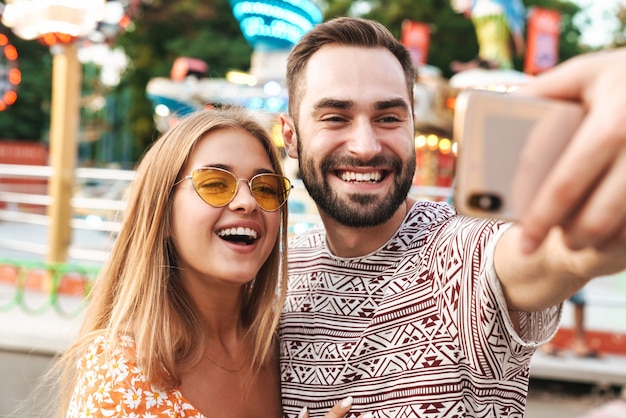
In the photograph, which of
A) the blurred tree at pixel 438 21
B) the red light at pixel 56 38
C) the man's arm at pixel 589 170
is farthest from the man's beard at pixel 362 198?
the blurred tree at pixel 438 21

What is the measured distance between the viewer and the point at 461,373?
4.73ft

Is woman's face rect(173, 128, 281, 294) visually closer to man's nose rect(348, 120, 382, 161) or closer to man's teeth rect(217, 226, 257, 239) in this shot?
man's teeth rect(217, 226, 257, 239)

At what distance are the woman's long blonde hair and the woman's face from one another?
0.04m

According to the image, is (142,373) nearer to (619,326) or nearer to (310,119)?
(310,119)

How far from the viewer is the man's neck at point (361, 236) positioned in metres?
1.76

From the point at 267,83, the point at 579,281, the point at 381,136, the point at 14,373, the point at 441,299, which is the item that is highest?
the point at 267,83

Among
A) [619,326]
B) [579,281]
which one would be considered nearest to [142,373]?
[579,281]

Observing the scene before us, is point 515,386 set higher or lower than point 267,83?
lower

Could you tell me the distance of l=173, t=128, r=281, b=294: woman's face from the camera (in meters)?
1.80

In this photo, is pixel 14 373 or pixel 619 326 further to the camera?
pixel 619 326

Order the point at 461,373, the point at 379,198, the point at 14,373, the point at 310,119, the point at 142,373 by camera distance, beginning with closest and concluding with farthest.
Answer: the point at 461,373
the point at 142,373
the point at 379,198
the point at 310,119
the point at 14,373

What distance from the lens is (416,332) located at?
150 centimetres

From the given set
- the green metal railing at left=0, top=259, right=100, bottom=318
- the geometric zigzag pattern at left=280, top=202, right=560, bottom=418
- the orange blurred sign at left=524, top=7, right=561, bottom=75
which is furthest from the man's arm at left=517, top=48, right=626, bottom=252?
the orange blurred sign at left=524, top=7, right=561, bottom=75

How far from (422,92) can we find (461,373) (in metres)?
12.1
